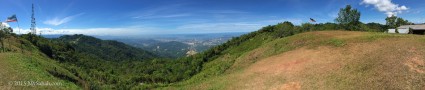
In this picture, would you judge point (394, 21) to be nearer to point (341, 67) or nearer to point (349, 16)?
point (349, 16)

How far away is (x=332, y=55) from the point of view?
1361 inches

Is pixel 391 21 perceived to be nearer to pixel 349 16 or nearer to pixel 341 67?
pixel 349 16

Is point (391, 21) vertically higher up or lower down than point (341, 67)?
higher up

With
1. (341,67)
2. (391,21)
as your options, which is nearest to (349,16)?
(391,21)

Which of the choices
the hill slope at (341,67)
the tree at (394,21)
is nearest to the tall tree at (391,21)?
the tree at (394,21)

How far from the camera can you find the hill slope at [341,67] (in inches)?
998

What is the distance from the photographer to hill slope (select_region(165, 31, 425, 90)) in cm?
2534

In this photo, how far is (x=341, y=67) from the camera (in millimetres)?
29656

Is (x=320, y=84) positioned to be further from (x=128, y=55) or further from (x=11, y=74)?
(x=128, y=55)

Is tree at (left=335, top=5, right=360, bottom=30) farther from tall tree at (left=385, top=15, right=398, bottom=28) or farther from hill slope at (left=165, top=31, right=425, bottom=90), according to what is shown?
hill slope at (left=165, top=31, right=425, bottom=90)

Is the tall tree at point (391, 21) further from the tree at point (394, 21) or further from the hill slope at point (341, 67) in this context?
the hill slope at point (341, 67)

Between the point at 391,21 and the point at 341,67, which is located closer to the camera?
the point at 341,67

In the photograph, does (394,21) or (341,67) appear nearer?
(341,67)

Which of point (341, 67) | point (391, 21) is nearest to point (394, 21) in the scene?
point (391, 21)
